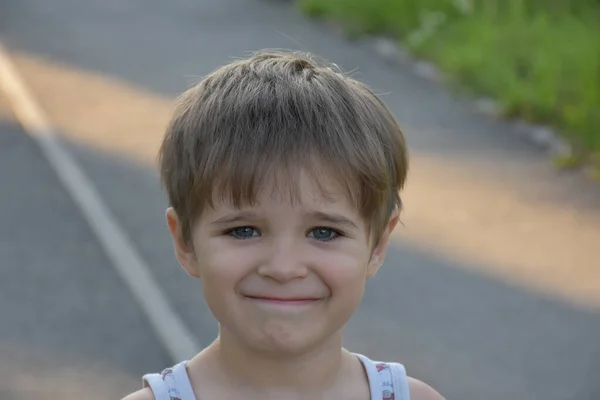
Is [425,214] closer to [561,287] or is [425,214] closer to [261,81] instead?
[561,287]

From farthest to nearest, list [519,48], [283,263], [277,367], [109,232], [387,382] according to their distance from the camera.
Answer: [519,48]
[109,232]
[387,382]
[277,367]
[283,263]

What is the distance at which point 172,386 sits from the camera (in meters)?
2.25

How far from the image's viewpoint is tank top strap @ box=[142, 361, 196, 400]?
7.34 feet

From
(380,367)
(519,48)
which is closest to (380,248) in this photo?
(380,367)

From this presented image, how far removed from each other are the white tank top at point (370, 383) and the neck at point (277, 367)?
78 millimetres

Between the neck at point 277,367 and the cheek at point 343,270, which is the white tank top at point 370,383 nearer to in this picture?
the neck at point 277,367

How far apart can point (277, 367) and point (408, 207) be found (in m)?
3.98

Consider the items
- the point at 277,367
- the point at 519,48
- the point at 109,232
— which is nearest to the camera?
the point at 277,367

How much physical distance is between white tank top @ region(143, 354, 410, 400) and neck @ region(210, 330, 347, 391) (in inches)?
3.1

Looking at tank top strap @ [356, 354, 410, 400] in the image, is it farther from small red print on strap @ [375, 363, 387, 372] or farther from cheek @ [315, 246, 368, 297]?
cheek @ [315, 246, 368, 297]

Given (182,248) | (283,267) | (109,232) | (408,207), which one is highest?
(408,207)

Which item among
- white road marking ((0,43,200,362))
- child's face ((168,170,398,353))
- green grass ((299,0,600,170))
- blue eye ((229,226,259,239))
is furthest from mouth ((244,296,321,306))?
green grass ((299,0,600,170))

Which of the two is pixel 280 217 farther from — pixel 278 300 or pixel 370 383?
pixel 370 383

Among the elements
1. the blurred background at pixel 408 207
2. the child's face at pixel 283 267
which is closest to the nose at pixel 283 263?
the child's face at pixel 283 267
